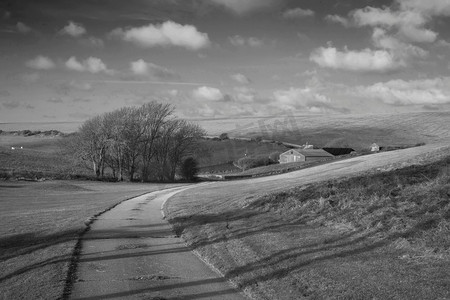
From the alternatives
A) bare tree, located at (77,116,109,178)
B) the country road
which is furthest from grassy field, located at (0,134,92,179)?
the country road

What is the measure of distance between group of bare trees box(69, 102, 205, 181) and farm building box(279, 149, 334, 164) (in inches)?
1468

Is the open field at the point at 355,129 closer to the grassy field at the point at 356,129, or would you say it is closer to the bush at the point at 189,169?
the grassy field at the point at 356,129

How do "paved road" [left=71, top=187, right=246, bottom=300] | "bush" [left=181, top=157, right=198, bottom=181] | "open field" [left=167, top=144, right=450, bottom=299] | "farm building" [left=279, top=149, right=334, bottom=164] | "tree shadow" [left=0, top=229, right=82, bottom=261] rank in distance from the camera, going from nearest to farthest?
"open field" [left=167, top=144, right=450, bottom=299]
"paved road" [left=71, top=187, right=246, bottom=300]
"tree shadow" [left=0, top=229, right=82, bottom=261]
"bush" [left=181, top=157, right=198, bottom=181]
"farm building" [left=279, top=149, right=334, bottom=164]

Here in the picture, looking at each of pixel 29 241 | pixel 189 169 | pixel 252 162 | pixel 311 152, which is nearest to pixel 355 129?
pixel 311 152

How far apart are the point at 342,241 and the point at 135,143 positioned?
68.8 m

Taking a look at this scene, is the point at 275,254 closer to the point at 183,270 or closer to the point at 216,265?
the point at 216,265

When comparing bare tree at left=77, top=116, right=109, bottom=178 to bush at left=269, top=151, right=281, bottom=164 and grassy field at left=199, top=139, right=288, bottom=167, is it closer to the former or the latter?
grassy field at left=199, top=139, right=288, bottom=167

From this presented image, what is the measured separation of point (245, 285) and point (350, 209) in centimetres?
794

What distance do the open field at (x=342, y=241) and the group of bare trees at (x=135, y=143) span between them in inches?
2332

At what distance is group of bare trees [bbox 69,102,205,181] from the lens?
3150 inches

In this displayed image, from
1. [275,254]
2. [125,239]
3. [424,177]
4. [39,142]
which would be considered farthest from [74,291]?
[39,142]

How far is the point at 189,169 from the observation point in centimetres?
8631

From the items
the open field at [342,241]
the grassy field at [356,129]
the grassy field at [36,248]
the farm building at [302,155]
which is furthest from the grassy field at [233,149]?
the open field at [342,241]

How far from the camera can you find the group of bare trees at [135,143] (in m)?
80.0
